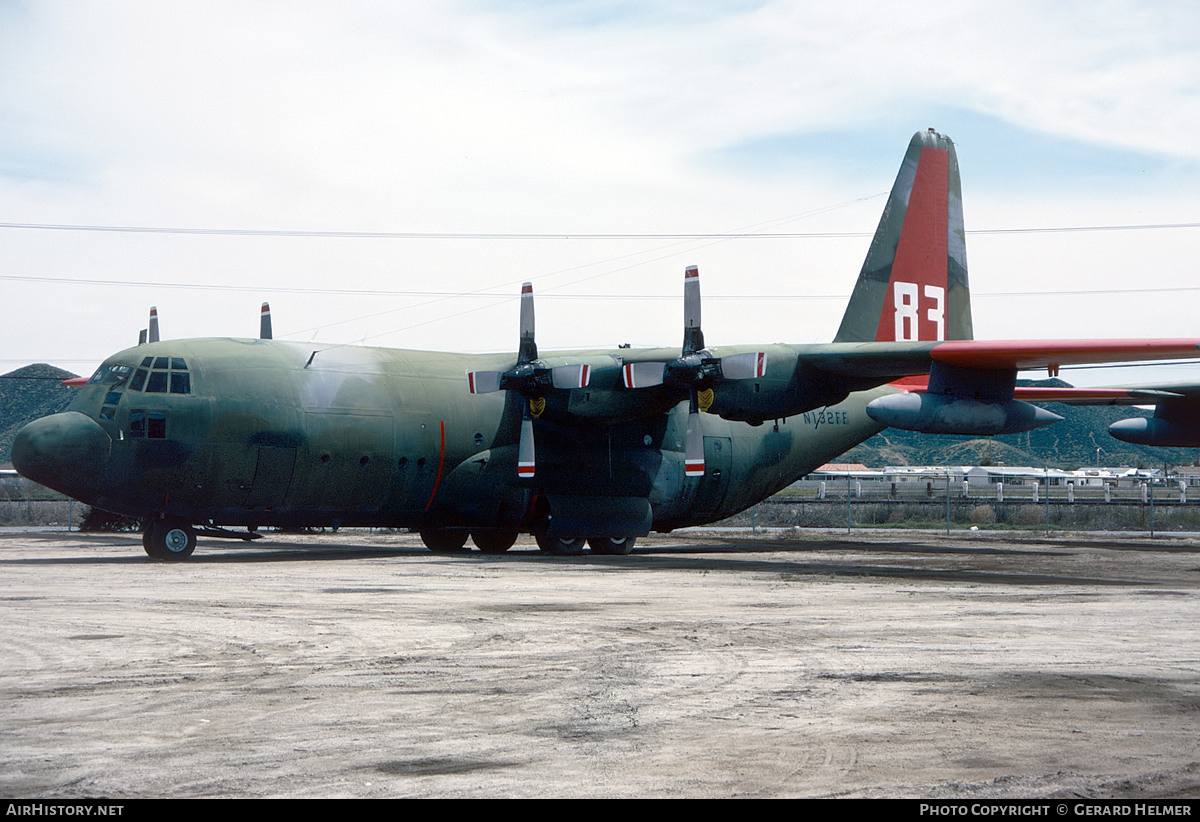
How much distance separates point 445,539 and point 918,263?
1553 cm

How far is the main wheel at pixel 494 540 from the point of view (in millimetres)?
31391

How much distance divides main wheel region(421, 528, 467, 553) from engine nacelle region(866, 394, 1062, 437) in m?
11.0

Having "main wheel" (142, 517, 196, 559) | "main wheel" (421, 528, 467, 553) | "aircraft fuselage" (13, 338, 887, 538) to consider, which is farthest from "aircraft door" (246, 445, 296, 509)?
"main wheel" (421, 528, 467, 553)

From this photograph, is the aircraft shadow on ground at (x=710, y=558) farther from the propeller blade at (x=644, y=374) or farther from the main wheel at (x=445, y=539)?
the propeller blade at (x=644, y=374)

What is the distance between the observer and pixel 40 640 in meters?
12.5

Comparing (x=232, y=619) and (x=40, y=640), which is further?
(x=232, y=619)

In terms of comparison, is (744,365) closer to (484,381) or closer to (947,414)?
(947,414)

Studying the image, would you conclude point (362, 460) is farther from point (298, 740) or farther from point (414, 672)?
point (298, 740)

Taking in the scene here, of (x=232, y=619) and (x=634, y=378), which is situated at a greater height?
(x=634, y=378)

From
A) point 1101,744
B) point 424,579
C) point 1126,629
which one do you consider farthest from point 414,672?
point 424,579

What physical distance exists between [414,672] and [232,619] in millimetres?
4814

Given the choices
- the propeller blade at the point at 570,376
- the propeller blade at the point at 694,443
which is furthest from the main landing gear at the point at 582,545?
the propeller blade at the point at 694,443

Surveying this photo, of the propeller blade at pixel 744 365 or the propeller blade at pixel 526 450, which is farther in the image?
the propeller blade at pixel 526 450

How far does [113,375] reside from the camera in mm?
25125
